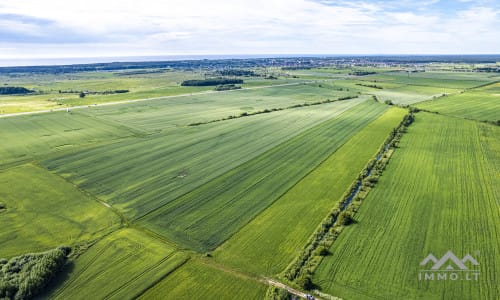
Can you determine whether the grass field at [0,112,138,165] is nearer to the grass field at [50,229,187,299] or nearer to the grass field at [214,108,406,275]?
the grass field at [50,229,187,299]

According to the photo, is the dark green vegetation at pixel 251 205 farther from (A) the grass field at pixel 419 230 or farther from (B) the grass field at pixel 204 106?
(B) the grass field at pixel 204 106

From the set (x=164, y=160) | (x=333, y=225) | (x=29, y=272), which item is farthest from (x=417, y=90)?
(x=29, y=272)

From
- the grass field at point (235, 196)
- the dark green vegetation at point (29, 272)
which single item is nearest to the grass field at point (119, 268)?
the dark green vegetation at point (29, 272)

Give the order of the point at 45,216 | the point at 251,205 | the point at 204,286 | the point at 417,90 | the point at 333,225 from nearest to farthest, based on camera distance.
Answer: the point at 204,286 < the point at 333,225 < the point at 45,216 < the point at 251,205 < the point at 417,90

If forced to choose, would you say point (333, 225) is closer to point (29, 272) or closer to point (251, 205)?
point (251, 205)

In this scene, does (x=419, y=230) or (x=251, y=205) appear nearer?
(x=419, y=230)

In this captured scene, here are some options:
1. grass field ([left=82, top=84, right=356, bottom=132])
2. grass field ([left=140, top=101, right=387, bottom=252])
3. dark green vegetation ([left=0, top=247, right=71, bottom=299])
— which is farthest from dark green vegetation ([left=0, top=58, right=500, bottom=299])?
grass field ([left=82, top=84, right=356, bottom=132])

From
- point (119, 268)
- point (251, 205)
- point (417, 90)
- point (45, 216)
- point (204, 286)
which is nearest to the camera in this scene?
point (204, 286)
